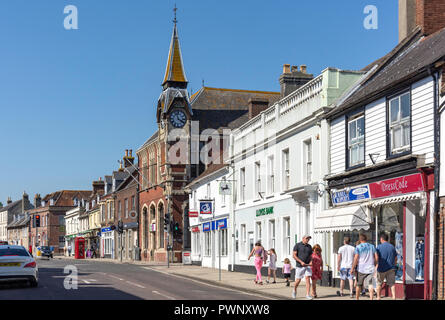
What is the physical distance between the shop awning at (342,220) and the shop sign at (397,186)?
0.74 meters

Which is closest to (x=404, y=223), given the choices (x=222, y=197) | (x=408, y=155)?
Result: (x=408, y=155)

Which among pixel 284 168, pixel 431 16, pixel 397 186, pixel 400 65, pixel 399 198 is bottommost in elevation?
pixel 399 198

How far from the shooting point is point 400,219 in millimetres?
20203

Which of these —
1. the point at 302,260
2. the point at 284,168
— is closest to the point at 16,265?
the point at 302,260

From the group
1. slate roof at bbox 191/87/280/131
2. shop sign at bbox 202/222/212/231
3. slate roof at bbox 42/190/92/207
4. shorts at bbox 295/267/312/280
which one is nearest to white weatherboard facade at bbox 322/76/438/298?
shorts at bbox 295/267/312/280

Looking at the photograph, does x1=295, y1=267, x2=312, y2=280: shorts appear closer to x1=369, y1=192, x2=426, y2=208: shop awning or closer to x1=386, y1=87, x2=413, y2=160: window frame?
x1=369, y1=192, x2=426, y2=208: shop awning

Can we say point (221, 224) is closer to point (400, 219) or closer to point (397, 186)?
point (400, 219)

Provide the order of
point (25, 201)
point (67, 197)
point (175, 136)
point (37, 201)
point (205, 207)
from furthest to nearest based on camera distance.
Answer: point (25, 201), point (37, 201), point (67, 197), point (175, 136), point (205, 207)

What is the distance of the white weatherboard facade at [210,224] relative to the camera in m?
40.3

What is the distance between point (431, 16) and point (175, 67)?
40.2m

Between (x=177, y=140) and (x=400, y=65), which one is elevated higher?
(x=177, y=140)

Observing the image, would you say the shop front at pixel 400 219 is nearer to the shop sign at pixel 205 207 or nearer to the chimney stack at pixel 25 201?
the shop sign at pixel 205 207

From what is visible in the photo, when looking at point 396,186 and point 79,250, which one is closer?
point 396,186

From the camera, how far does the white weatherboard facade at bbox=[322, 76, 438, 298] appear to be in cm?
1855
